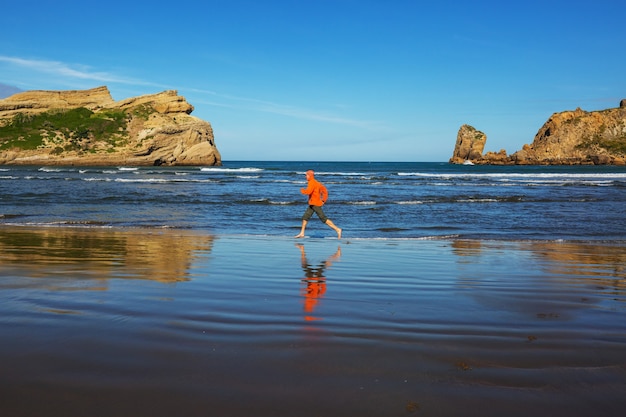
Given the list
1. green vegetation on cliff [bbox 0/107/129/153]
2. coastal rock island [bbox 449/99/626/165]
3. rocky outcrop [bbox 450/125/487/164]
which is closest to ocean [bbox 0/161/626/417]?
green vegetation on cliff [bbox 0/107/129/153]

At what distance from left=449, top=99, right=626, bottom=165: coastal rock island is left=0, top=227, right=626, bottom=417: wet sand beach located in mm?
124185

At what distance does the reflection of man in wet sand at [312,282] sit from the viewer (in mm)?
4871

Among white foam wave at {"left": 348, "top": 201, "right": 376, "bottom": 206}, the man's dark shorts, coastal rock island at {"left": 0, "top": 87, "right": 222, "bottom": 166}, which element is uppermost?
coastal rock island at {"left": 0, "top": 87, "right": 222, "bottom": 166}

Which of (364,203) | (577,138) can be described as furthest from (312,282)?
(577,138)

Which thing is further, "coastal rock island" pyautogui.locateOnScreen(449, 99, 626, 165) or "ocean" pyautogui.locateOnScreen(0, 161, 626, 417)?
"coastal rock island" pyautogui.locateOnScreen(449, 99, 626, 165)

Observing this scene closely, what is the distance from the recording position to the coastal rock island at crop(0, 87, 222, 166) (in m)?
79.1

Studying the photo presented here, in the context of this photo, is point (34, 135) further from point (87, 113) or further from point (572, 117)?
point (572, 117)

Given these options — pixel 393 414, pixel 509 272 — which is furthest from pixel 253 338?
pixel 509 272

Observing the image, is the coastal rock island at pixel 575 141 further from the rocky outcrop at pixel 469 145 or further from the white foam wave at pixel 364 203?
the white foam wave at pixel 364 203

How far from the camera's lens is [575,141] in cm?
12425

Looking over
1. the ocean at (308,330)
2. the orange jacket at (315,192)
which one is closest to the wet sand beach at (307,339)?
the ocean at (308,330)

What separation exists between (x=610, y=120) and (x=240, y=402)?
14884 centimetres

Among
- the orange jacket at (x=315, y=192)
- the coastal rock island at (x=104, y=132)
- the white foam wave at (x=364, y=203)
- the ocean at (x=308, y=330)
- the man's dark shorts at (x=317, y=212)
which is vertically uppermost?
the coastal rock island at (x=104, y=132)

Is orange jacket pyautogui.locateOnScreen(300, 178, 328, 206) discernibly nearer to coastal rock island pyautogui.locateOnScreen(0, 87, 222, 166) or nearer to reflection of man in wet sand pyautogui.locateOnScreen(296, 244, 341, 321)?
reflection of man in wet sand pyautogui.locateOnScreen(296, 244, 341, 321)
